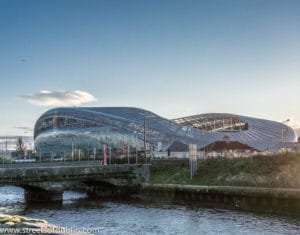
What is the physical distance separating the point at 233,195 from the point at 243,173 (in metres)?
6.15

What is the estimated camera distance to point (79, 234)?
1831 centimetres

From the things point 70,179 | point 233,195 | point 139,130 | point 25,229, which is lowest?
point 233,195

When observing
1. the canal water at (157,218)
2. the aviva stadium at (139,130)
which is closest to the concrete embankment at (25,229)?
the canal water at (157,218)

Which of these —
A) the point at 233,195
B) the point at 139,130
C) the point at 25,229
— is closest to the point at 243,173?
the point at 233,195

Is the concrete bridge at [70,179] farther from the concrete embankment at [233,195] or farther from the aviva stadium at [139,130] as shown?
the aviva stadium at [139,130]

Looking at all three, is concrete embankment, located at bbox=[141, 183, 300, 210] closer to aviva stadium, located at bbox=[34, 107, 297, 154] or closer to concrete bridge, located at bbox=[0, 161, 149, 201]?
concrete bridge, located at bbox=[0, 161, 149, 201]

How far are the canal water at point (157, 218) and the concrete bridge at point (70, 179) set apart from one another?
3707 mm

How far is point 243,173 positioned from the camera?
5428cm

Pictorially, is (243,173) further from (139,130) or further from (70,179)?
(139,130)

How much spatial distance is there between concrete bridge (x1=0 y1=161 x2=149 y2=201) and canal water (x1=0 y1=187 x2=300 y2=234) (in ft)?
12.2

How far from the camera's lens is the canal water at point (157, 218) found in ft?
104

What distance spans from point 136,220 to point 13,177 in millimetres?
20621

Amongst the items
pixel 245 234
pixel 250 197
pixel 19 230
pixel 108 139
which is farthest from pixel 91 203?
pixel 108 139

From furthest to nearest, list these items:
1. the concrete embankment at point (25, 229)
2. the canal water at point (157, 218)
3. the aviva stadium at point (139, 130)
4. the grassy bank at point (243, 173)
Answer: the aviva stadium at point (139, 130) → the grassy bank at point (243, 173) → the canal water at point (157, 218) → the concrete embankment at point (25, 229)
